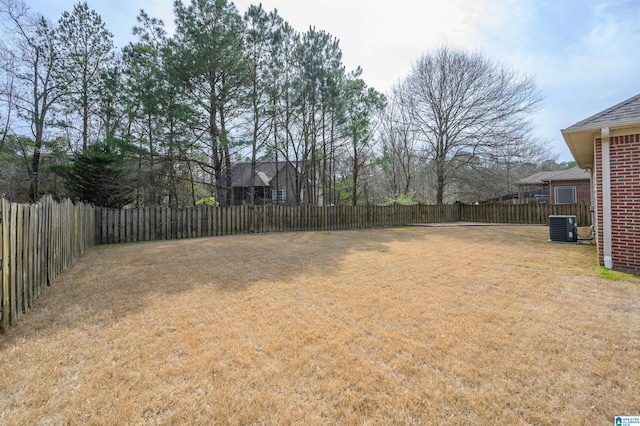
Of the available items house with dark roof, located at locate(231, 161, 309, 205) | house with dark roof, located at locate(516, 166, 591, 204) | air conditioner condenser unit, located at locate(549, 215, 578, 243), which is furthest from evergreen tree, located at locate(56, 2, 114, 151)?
house with dark roof, located at locate(516, 166, 591, 204)

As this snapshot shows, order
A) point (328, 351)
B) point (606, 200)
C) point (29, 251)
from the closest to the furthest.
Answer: point (328, 351) → point (29, 251) → point (606, 200)

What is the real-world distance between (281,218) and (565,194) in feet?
65.1

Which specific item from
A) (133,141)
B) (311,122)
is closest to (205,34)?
(133,141)

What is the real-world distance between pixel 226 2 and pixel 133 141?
23.4ft

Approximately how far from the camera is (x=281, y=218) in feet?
44.4

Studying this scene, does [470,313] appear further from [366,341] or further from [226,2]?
[226,2]

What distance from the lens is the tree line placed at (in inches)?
456

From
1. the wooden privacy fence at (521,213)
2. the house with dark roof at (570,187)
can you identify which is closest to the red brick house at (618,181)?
the wooden privacy fence at (521,213)

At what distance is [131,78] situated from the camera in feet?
40.0

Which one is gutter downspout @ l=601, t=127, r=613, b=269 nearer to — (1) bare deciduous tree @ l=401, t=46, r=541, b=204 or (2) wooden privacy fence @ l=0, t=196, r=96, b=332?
(2) wooden privacy fence @ l=0, t=196, r=96, b=332

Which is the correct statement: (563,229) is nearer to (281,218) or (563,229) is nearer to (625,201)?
(625,201)

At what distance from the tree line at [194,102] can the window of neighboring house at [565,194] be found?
3.11 metres

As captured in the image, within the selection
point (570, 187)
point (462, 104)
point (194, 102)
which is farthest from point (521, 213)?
point (194, 102)

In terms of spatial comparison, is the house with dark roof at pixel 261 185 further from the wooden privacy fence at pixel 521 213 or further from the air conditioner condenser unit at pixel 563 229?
the air conditioner condenser unit at pixel 563 229
